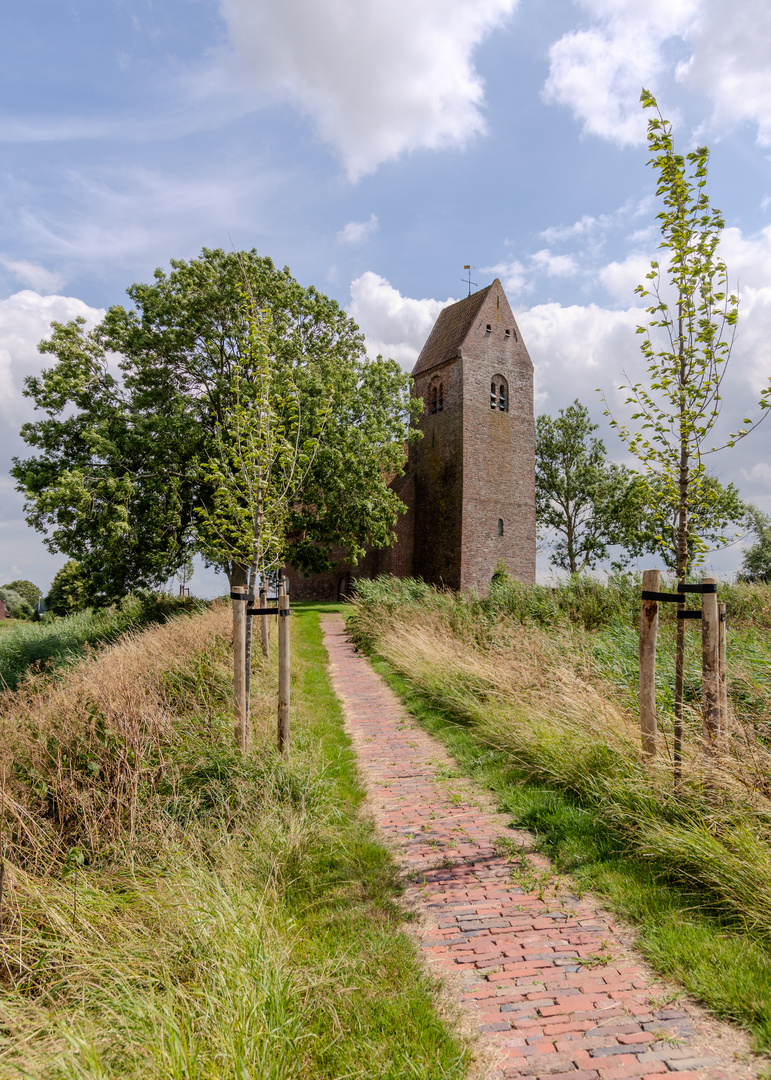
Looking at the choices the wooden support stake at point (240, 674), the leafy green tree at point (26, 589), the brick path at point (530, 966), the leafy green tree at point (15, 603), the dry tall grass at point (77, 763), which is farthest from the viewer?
the leafy green tree at point (26, 589)

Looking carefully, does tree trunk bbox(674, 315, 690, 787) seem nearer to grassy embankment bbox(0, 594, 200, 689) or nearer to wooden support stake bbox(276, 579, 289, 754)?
wooden support stake bbox(276, 579, 289, 754)

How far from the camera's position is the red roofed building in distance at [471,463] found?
2981cm

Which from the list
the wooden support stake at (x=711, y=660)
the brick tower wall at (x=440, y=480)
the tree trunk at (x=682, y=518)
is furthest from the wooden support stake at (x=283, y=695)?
the brick tower wall at (x=440, y=480)

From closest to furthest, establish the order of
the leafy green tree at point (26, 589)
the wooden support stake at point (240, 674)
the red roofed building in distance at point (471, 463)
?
the wooden support stake at point (240, 674) < the red roofed building in distance at point (471, 463) < the leafy green tree at point (26, 589)

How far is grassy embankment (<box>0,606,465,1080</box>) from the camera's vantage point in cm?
243

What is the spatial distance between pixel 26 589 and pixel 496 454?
56.1 metres

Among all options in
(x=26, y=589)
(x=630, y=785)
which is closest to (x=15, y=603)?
(x=26, y=589)

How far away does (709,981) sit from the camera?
9.61ft

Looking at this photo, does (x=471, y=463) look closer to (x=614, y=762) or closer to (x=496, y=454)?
(x=496, y=454)

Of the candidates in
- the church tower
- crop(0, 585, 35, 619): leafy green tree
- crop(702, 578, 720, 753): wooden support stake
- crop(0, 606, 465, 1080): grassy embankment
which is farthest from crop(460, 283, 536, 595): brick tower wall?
crop(0, 585, 35, 619): leafy green tree

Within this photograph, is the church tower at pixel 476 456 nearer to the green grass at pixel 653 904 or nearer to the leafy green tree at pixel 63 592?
the leafy green tree at pixel 63 592

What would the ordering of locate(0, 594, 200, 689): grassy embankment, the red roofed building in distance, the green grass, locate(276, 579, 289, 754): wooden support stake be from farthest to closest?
the red roofed building in distance < locate(0, 594, 200, 689): grassy embankment < locate(276, 579, 289, 754): wooden support stake < the green grass

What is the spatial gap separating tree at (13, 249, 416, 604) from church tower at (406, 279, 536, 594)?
264 inches

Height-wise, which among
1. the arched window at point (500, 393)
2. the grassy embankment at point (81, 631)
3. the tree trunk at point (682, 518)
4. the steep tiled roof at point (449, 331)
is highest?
the steep tiled roof at point (449, 331)
